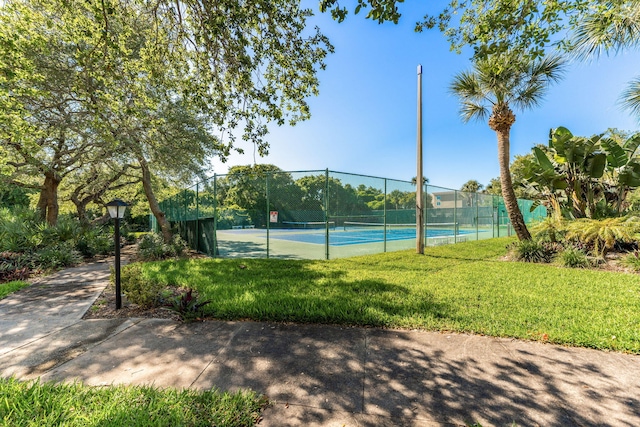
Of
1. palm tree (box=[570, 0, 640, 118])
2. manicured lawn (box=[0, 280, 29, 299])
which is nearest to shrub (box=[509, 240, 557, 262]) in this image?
palm tree (box=[570, 0, 640, 118])

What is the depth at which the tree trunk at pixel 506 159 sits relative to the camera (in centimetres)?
861

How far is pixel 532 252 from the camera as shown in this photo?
7.44 meters

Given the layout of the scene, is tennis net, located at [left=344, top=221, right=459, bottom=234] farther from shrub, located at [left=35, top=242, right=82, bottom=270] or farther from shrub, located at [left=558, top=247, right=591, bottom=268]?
shrub, located at [left=35, top=242, right=82, bottom=270]

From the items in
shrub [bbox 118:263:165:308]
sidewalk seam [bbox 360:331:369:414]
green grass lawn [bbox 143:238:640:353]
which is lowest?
sidewalk seam [bbox 360:331:369:414]

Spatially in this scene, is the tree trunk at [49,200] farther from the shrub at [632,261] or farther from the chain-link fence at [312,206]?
the shrub at [632,261]

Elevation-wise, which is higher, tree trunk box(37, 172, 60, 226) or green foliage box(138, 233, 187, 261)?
tree trunk box(37, 172, 60, 226)

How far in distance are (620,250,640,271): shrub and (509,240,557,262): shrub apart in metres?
1.34

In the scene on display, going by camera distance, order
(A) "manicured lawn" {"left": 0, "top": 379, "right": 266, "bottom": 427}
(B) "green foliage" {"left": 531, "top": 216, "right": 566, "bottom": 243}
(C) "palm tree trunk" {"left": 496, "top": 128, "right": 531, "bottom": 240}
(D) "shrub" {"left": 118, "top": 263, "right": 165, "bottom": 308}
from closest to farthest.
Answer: (A) "manicured lawn" {"left": 0, "top": 379, "right": 266, "bottom": 427} → (D) "shrub" {"left": 118, "top": 263, "right": 165, "bottom": 308} → (B) "green foliage" {"left": 531, "top": 216, "right": 566, "bottom": 243} → (C) "palm tree trunk" {"left": 496, "top": 128, "right": 531, "bottom": 240}

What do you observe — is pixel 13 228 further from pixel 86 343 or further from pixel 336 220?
pixel 336 220

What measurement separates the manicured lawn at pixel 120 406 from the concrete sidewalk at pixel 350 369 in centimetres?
18

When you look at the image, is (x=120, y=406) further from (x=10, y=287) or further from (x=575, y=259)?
(x=575, y=259)

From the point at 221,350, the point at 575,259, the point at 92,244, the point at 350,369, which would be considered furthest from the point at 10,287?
the point at 575,259

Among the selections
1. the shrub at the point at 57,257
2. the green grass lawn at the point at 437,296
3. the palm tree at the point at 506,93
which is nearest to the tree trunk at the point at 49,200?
the shrub at the point at 57,257

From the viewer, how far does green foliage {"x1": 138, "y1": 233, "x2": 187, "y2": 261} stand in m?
8.53
